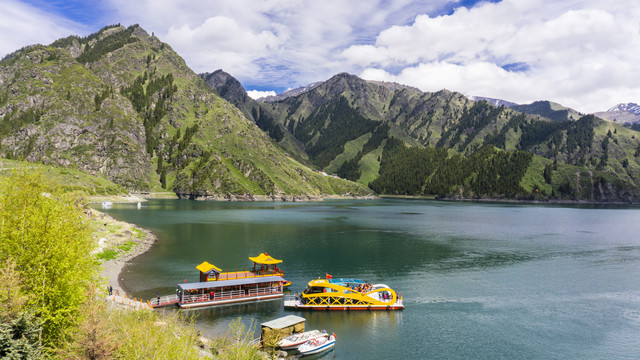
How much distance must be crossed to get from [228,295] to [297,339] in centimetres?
2353

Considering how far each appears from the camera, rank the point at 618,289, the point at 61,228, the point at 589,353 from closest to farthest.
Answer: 1. the point at 61,228
2. the point at 589,353
3. the point at 618,289

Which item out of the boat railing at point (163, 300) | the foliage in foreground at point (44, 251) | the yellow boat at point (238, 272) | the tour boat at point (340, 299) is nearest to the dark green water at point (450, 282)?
the tour boat at point (340, 299)

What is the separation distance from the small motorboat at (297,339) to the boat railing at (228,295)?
2207cm

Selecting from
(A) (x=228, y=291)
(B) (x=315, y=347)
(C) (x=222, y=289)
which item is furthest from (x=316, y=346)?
(C) (x=222, y=289)

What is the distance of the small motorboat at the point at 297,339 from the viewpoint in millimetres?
48969

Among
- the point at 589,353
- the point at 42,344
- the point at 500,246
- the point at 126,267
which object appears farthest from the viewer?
the point at 500,246

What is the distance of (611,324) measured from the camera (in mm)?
61375

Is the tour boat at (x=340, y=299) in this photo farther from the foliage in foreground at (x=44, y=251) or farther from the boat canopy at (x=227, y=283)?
the foliage in foreground at (x=44, y=251)

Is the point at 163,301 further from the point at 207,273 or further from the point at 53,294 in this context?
the point at 53,294

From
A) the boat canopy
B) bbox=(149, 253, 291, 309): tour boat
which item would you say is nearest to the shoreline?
bbox=(149, 253, 291, 309): tour boat

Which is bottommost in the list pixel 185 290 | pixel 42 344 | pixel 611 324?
pixel 611 324

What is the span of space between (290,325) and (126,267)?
56.8 m

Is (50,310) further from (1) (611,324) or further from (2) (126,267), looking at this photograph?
(1) (611,324)

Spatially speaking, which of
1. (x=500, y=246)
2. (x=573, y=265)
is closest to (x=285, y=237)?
(x=500, y=246)
